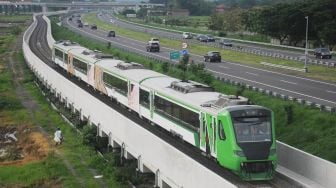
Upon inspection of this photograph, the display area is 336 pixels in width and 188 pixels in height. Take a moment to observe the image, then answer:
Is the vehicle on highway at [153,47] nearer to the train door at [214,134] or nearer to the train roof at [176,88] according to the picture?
the train roof at [176,88]

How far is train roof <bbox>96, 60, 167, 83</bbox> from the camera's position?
115 ft

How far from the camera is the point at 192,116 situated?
25.2 metres

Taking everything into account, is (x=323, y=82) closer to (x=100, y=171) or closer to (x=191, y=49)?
(x=100, y=171)

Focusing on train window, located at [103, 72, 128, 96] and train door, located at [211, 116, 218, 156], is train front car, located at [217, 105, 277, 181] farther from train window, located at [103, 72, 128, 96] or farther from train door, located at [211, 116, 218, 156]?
train window, located at [103, 72, 128, 96]

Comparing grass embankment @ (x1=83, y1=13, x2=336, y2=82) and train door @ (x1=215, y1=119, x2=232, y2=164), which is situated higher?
train door @ (x1=215, y1=119, x2=232, y2=164)

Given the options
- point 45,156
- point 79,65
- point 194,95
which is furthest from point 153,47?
point 194,95

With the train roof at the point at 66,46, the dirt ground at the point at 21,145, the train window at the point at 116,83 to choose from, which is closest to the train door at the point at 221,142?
the dirt ground at the point at 21,145

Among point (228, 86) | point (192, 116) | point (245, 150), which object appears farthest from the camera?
point (228, 86)

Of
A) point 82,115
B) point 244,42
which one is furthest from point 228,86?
point 244,42

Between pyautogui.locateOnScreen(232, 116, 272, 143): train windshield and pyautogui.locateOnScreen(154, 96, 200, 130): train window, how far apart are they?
3004mm

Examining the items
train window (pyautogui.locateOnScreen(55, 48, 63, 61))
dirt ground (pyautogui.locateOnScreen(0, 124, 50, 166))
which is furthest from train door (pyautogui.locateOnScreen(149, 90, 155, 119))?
train window (pyautogui.locateOnScreen(55, 48, 63, 61))

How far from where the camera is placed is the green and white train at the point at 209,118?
21.3m

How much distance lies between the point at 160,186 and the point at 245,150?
4386 mm

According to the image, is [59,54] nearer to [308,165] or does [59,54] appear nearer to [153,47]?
[153,47]
